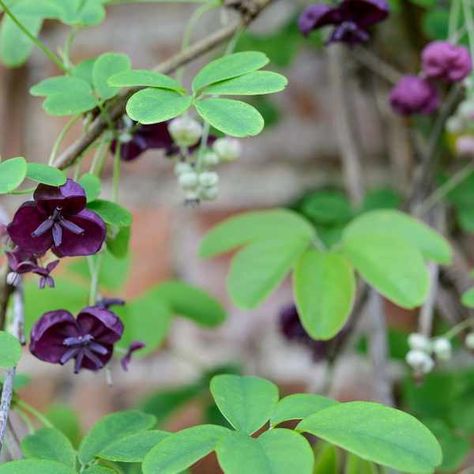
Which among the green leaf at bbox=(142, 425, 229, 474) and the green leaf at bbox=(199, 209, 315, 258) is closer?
the green leaf at bbox=(142, 425, 229, 474)

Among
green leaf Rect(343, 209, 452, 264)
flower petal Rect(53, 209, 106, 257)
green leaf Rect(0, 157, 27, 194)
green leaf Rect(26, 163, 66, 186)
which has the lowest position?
green leaf Rect(343, 209, 452, 264)

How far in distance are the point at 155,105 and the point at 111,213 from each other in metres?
0.07

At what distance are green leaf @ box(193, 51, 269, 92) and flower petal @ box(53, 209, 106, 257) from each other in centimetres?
7

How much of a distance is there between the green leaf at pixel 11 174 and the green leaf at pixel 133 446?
0.39 feet

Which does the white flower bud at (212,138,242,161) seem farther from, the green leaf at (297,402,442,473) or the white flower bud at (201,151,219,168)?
the green leaf at (297,402,442,473)

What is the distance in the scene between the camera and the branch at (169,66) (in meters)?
0.47

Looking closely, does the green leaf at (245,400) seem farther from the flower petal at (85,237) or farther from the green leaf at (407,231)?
the green leaf at (407,231)

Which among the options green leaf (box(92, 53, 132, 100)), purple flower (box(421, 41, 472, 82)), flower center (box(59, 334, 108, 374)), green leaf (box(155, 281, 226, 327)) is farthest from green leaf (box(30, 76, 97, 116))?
green leaf (box(155, 281, 226, 327))

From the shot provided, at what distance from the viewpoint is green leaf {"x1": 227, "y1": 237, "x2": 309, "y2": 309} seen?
598 millimetres

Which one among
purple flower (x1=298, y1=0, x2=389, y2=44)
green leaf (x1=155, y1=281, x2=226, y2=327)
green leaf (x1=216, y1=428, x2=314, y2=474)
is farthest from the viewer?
green leaf (x1=155, y1=281, x2=226, y2=327)

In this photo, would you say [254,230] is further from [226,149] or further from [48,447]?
[48,447]

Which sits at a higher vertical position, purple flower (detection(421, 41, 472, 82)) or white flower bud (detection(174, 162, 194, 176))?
purple flower (detection(421, 41, 472, 82))

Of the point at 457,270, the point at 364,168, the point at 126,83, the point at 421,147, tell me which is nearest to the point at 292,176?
the point at 364,168

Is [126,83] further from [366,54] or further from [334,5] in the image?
[366,54]
